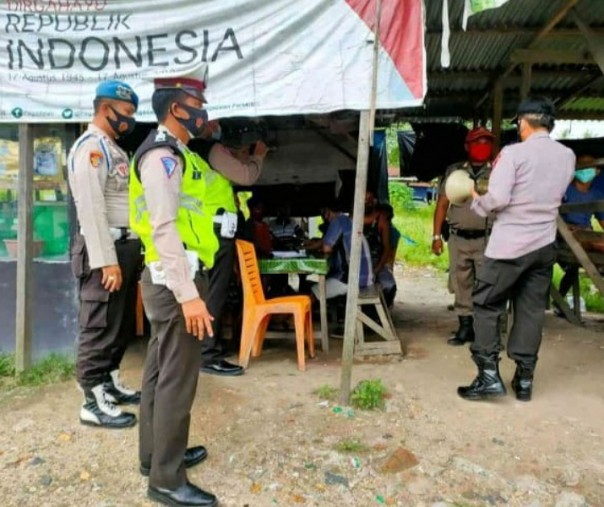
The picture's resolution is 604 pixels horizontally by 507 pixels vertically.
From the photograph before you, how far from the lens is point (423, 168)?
27.7ft

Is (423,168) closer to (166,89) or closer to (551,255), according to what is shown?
(551,255)

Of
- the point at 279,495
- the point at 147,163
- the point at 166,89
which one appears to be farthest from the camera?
the point at 279,495

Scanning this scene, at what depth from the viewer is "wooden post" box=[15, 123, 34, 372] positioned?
4.18 metres

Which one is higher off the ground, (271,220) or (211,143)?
(211,143)

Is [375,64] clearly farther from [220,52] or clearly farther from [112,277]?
[112,277]

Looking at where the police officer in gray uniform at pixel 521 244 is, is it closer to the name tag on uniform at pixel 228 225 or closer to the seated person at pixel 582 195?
the name tag on uniform at pixel 228 225

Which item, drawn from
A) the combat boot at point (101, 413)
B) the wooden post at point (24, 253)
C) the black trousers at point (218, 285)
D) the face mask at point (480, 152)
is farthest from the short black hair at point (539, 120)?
the wooden post at point (24, 253)

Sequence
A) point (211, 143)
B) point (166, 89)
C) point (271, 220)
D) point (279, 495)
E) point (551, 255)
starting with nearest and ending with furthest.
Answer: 1. point (166, 89)
2. point (279, 495)
3. point (551, 255)
4. point (211, 143)
5. point (271, 220)

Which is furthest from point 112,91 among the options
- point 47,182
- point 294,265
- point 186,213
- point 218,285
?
point 294,265

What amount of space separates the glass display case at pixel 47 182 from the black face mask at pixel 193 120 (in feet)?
6.88

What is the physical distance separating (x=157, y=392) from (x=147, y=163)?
0.97 m

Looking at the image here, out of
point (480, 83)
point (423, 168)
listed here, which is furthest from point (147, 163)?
point (423, 168)

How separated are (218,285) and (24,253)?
1390mm

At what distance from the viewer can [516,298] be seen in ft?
12.4
